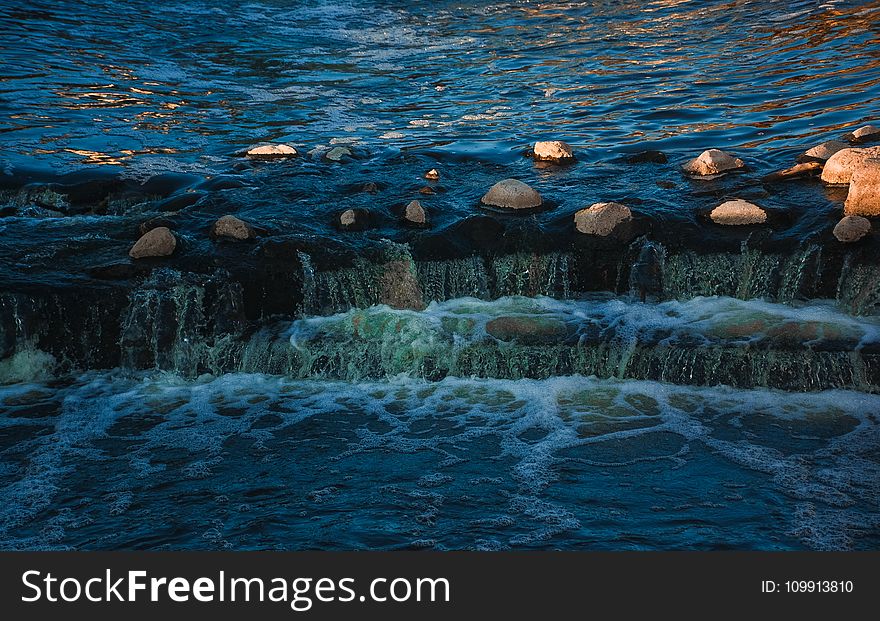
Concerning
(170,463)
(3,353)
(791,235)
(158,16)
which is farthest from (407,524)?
(158,16)

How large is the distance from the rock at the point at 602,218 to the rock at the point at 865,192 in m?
1.77

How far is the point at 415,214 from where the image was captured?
8.45m

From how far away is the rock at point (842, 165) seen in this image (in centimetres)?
852

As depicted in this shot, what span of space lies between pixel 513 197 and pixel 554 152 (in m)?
1.72

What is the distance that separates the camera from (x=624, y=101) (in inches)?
496

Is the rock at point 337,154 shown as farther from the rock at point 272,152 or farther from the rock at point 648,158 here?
the rock at point 648,158

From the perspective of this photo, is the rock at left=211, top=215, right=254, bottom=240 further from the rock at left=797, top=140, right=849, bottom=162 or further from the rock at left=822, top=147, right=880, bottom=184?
the rock at left=797, top=140, right=849, bottom=162

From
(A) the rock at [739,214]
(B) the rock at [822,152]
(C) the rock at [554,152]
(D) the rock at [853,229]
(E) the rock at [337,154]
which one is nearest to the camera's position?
(D) the rock at [853,229]

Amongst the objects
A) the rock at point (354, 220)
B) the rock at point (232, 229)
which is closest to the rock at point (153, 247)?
the rock at point (232, 229)

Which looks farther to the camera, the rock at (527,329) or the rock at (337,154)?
the rock at (337,154)

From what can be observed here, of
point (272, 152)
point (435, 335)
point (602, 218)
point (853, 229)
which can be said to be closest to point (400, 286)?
point (435, 335)

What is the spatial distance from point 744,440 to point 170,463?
3454mm

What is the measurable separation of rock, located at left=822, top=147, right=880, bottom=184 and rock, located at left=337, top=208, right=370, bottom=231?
411cm

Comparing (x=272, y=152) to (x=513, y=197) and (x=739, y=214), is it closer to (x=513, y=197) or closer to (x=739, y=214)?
(x=513, y=197)
